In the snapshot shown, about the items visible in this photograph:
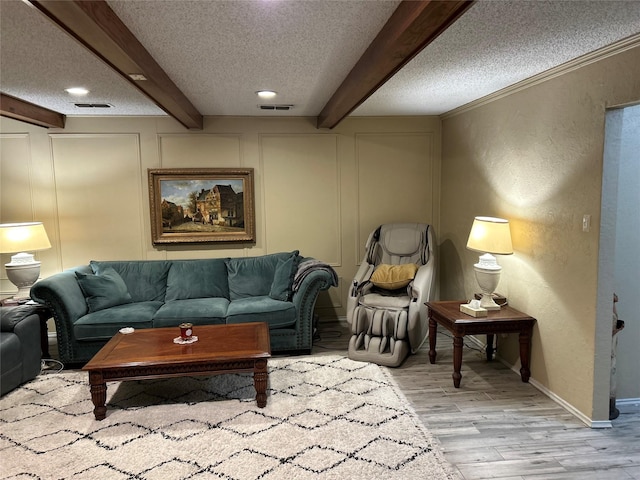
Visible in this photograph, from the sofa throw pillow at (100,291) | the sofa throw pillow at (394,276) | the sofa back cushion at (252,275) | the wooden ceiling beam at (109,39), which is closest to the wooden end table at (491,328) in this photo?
the sofa throw pillow at (394,276)

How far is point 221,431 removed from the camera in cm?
283

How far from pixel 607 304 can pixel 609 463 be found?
92 centimetres

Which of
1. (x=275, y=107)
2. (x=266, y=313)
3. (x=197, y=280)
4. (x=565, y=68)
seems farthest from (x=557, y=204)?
(x=197, y=280)

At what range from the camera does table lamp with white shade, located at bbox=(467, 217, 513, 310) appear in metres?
3.48

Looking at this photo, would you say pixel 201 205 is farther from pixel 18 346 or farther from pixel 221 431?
pixel 221 431

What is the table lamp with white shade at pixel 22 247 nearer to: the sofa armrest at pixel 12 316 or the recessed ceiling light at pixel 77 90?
the sofa armrest at pixel 12 316

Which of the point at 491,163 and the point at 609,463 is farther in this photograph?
the point at 491,163

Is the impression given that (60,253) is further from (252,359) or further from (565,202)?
(565,202)

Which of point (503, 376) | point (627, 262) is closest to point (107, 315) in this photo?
point (503, 376)

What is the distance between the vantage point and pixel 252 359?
3098mm

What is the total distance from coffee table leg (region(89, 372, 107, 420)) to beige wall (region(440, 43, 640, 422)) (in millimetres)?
3160

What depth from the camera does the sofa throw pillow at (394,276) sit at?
4.31 m

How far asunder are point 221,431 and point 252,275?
6.61 ft

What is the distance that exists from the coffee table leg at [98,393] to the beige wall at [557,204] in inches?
124
